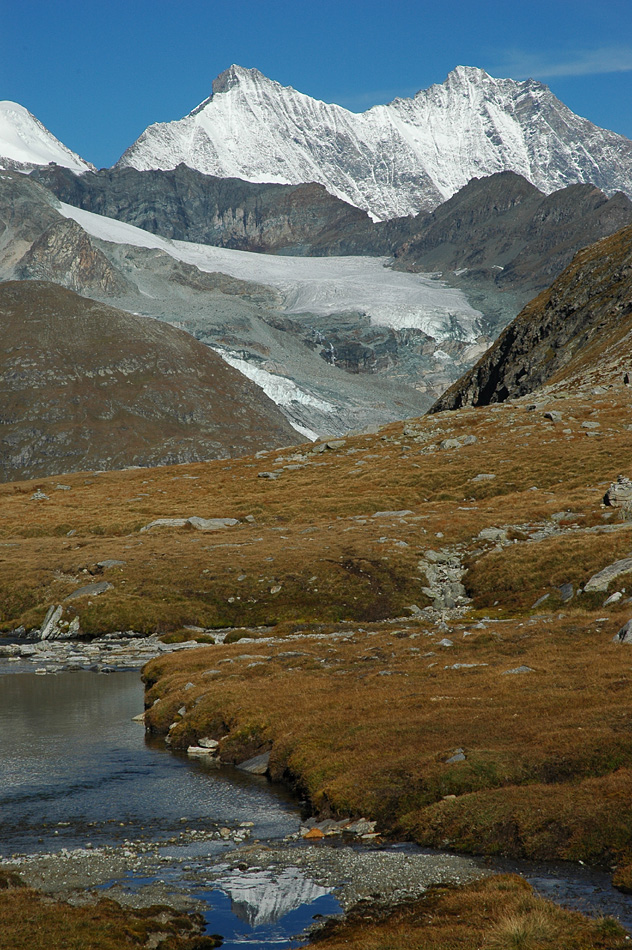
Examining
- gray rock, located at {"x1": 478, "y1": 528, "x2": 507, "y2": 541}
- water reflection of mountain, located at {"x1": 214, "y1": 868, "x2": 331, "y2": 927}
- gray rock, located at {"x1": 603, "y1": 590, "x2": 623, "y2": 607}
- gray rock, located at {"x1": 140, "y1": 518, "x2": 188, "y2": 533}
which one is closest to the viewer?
water reflection of mountain, located at {"x1": 214, "y1": 868, "x2": 331, "y2": 927}

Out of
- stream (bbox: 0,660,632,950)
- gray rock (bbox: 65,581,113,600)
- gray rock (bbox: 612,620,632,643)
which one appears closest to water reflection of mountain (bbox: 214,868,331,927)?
stream (bbox: 0,660,632,950)

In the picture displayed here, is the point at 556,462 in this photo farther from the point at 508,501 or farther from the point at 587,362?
the point at 587,362

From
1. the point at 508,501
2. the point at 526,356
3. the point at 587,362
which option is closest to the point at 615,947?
the point at 508,501

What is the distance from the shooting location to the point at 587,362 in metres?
129

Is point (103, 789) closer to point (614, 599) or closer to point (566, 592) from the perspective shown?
point (614, 599)

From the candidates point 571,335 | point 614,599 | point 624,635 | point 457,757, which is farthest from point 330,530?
point 571,335

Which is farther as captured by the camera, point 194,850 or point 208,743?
point 208,743

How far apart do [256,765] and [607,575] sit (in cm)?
2908

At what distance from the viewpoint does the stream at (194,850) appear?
17.5 meters

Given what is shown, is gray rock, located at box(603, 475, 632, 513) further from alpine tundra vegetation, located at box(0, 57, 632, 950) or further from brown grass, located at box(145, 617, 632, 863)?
brown grass, located at box(145, 617, 632, 863)

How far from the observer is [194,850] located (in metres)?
20.9

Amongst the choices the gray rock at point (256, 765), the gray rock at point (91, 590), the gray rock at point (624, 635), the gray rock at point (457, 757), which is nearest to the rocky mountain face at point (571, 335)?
the gray rock at point (91, 590)

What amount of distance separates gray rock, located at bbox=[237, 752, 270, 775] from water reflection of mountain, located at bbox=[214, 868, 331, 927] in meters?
8.52

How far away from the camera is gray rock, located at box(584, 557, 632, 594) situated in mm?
48594
